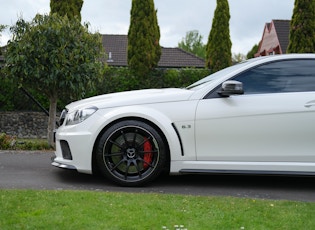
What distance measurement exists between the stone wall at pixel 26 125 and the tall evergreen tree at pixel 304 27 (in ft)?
29.3

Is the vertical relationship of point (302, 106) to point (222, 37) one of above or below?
below

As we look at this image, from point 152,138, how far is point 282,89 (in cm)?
168

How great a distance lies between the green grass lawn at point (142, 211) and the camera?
11.8 ft

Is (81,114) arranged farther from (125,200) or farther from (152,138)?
(125,200)

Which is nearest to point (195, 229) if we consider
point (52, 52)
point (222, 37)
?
point (52, 52)

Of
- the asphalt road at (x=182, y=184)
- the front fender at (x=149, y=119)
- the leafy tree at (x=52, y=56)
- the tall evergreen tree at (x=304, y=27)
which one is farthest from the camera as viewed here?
the tall evergreen tree at (x=304, y=27)

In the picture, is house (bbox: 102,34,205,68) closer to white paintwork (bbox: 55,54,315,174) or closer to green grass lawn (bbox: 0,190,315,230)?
white paintwork (bbox: 55,54,315,174)

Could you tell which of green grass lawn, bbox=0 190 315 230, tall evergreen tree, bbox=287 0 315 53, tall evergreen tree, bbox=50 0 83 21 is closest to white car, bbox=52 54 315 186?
green grass lawn, bbox=0 190 315 230

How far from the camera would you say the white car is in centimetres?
520

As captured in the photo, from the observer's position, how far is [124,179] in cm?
529

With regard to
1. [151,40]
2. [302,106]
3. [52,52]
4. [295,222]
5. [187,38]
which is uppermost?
[187,38]

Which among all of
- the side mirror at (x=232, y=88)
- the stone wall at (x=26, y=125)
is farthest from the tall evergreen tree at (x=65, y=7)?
the side mirror at (x=232, y=88)

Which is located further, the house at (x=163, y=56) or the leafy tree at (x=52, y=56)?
the house at (x=163, y=56)

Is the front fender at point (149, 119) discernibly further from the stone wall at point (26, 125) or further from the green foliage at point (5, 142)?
the stone wall at point (26, 125)
